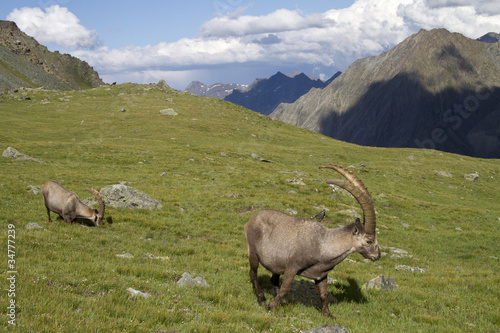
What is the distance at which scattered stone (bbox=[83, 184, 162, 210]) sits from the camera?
2228 centimetres

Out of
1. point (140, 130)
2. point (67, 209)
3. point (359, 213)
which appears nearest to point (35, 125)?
point (140, 130)

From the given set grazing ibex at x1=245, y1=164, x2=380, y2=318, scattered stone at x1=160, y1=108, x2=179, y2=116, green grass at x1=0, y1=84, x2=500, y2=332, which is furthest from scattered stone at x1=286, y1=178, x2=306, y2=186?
scattered stone at x1=160, y1=108, x2=179, y2=116

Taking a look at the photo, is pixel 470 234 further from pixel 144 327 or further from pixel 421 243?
pixel 144 327

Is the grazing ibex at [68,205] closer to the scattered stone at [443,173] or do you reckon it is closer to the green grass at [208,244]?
the green grass at [208,244]

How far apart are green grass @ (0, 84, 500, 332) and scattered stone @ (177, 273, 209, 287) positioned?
405mm

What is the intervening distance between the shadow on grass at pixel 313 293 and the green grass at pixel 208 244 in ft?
0.42

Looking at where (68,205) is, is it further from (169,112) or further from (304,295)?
(169,112)

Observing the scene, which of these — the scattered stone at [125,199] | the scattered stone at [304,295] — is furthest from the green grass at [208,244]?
the scattered stone at [125,199]

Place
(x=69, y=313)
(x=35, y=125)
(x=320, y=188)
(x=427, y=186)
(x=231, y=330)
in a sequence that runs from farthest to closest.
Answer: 1. (x=35, y=125)
2. (x=427, y=186)
3. (x=320, y=188)
4. (x=231, y=330)
5. (x=69, y=313)

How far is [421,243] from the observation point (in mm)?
23609

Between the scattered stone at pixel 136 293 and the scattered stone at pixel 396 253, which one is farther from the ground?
the scattered stone at pixel 136 293

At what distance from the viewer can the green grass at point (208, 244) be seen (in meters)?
7.80

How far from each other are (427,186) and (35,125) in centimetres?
7288

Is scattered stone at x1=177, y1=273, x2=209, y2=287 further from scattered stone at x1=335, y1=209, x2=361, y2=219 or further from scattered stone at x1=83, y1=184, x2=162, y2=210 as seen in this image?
scattered stone at x1=335, y1=209, x2=361, y2=219
